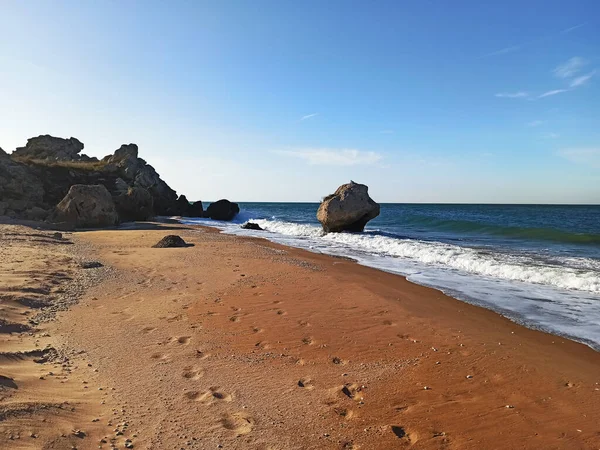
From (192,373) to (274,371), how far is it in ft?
3.28

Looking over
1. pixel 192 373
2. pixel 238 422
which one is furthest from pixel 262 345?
pixel 238 422

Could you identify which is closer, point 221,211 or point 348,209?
point 348,209

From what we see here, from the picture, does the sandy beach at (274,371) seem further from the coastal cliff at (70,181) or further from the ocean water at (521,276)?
the coastal cliff at (70,181)

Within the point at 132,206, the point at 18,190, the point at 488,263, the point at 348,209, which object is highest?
the point at 18,190

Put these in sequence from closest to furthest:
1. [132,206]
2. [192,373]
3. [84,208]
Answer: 1. [192,373]
2. [84,208]
3. [132,206]

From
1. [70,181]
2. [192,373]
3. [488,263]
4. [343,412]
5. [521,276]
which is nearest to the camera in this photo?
[343,412]

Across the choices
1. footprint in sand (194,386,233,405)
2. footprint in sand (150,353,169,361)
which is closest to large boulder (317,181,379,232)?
footprint in sand (150,353,169,361)

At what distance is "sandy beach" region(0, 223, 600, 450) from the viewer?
3449mm

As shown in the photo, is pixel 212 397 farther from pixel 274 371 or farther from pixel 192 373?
pixel 274 371

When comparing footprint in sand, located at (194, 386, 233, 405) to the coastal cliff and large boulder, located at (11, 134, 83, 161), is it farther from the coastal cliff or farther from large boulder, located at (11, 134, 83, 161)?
large boulder, located at (11, 134, 83, 161)

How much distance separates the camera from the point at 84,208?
931 inches

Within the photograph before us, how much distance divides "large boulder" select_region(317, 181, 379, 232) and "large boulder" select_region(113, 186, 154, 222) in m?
16.5

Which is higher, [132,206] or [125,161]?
[125,161]

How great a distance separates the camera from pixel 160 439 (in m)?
3.25
